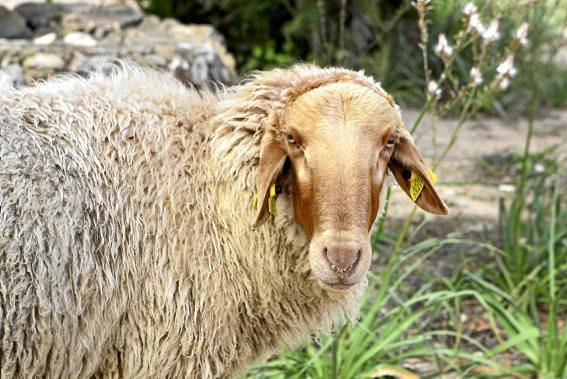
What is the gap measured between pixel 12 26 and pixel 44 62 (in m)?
1.24

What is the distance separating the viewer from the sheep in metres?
2.87

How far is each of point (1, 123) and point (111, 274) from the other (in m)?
0.70

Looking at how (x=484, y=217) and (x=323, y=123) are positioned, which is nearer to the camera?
(x=323, y=123)

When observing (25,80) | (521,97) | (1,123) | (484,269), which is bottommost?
(521,97)

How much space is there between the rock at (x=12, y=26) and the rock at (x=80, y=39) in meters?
0.42

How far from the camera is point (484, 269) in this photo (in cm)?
504

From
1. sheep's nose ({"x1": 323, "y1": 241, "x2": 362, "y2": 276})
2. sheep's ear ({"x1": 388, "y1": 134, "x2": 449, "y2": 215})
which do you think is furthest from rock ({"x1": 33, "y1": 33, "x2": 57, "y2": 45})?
sheep's nose ({"x1": 323, "y1": 241, "x2": 362, "y2": 276})

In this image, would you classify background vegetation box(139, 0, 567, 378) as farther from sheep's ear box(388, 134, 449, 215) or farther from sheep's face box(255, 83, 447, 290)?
sheep's face box(255, 83, 447, 290)

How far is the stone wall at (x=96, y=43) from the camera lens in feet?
18.2

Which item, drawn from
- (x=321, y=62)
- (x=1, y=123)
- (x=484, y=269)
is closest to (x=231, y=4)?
(x=321, y=62)

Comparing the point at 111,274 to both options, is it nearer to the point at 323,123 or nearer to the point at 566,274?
the point at 323,123

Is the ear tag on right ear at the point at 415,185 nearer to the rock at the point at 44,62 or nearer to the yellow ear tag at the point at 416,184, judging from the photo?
the yellow ear tag at the point at 416,184

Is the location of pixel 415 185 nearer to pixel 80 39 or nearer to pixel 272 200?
pixel 272 200

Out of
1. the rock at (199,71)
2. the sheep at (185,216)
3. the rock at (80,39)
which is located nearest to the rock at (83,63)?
the rock at (80,39)
